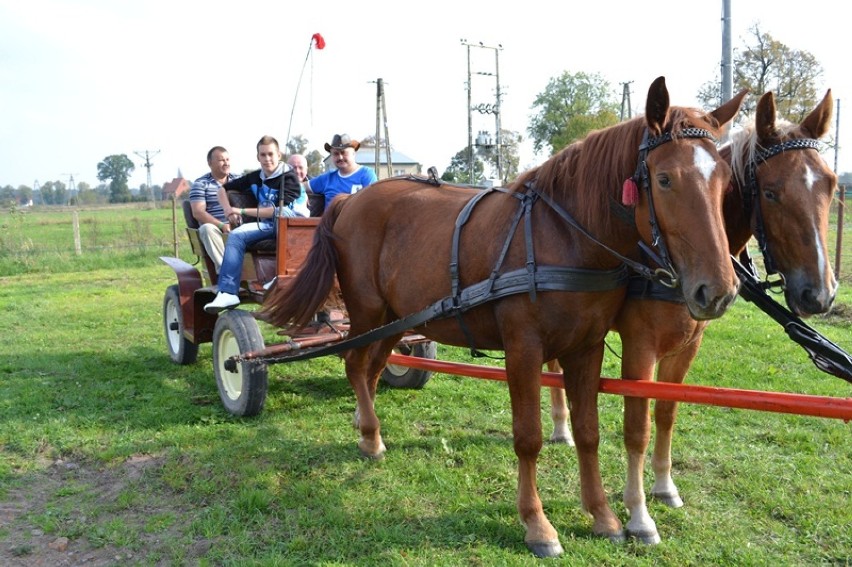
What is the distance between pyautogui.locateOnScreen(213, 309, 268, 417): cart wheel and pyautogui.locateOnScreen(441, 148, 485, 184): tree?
2953cm

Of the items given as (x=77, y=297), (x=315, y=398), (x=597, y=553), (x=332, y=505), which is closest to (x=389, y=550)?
(x=332, y=505)

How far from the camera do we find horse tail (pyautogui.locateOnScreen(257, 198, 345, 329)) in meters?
4.23

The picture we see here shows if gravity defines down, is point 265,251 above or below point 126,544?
above

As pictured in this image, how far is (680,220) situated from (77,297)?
11.2 meters

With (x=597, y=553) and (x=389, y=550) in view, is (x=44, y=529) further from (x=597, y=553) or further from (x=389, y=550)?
(x=597, y=553)

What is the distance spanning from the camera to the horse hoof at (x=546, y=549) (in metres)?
3.04

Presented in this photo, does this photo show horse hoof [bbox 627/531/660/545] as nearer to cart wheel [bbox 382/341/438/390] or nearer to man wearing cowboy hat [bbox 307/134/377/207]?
cart wheel [bbox 382/341/438/390]

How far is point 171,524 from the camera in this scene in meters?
3.39

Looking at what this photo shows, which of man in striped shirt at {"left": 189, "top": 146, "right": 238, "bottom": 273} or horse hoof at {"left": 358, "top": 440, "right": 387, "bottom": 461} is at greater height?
man in striped shirt at {"left": 189, "top": 146, "right": 238, "bottom": 273}

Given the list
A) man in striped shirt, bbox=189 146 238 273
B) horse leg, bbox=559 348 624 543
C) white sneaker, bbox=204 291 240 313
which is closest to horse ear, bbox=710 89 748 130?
horse leg, bbox=559 348 624 543

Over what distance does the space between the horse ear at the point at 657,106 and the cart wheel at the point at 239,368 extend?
317cm

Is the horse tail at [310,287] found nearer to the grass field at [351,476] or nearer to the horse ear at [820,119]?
the grass field at [351,476]

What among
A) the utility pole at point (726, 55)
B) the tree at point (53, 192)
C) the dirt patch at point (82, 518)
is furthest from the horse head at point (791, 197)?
the tree at point (53, 192)

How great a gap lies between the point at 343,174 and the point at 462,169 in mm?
40215
